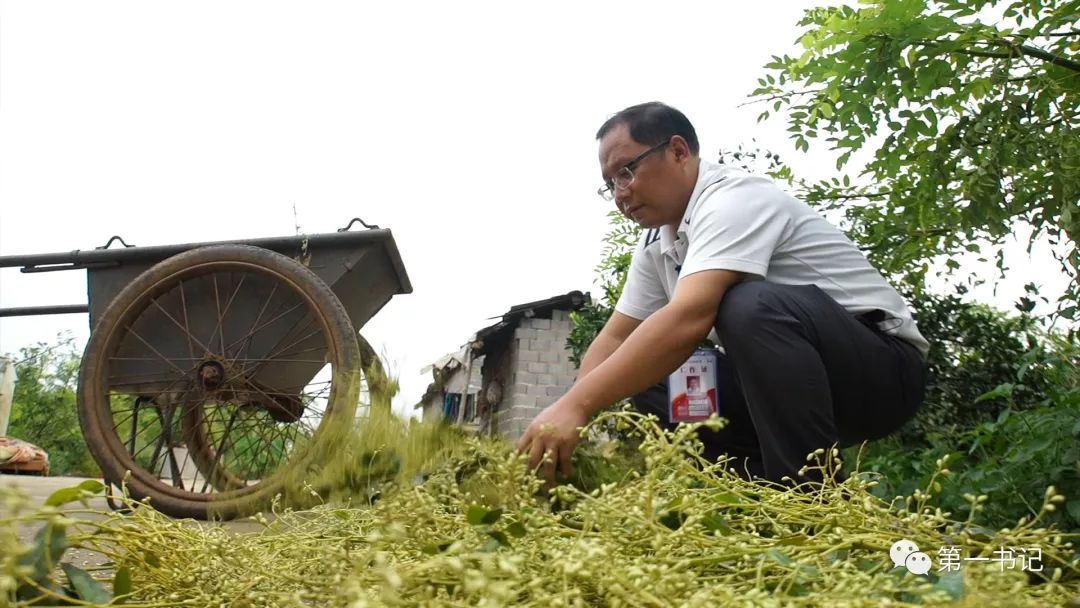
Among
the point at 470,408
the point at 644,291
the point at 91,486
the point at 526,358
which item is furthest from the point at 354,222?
the point at 470,408

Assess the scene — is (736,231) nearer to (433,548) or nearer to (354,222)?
(433,548)

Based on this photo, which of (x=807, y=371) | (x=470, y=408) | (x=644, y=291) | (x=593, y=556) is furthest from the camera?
(x=470, y=408)

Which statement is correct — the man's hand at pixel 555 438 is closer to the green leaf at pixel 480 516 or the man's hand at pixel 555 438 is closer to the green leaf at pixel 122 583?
the green leaf at pixel 480 516

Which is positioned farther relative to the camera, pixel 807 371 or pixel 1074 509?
pixel 807 371

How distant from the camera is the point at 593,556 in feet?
2.24

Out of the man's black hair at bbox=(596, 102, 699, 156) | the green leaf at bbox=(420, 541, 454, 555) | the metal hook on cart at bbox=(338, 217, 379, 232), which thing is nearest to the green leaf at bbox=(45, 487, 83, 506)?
the green leaf at bbox=(420, 541, 454, 555)

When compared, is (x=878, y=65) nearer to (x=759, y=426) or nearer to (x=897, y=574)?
(x=759, y=426)

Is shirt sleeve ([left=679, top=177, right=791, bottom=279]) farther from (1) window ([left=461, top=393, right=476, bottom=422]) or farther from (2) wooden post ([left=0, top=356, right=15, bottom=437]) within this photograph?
(2) wooden post ([left=0, top=356, right=15, bottom=437])

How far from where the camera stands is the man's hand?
52.1 inches

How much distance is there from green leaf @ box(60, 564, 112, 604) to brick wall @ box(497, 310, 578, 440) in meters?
7.92

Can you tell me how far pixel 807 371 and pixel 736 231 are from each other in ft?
1.17

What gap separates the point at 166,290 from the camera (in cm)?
301

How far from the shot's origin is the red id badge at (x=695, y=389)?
2.00 meters

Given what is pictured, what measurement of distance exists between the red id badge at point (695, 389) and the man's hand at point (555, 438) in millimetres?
642
